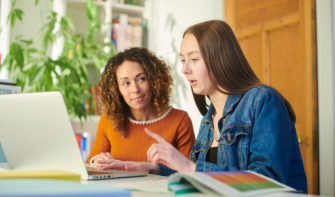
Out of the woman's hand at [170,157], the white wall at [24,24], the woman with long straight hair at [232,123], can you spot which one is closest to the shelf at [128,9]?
the white wall at [24,24]

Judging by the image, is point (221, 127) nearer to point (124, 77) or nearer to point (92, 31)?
point (124, 77)

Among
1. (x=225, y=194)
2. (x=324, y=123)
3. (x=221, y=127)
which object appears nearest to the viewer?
(x=225, y=194)

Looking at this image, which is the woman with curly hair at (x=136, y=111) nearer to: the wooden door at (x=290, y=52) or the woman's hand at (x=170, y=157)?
the woman's hand at (x=170, y=157)

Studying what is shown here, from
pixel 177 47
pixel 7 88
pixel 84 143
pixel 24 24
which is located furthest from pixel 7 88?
pixel 177 47

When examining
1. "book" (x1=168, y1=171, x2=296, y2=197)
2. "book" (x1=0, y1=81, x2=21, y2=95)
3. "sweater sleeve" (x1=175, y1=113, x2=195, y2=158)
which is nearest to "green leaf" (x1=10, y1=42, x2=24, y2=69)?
"book" (x1=0, y1=81, x2=21, y2=95)

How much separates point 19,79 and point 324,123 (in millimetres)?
2067

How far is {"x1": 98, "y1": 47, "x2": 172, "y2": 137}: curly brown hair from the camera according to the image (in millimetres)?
1718

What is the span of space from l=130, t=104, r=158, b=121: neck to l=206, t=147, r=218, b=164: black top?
1.93 feet

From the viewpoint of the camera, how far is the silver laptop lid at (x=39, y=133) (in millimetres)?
846

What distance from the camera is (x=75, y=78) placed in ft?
7.20

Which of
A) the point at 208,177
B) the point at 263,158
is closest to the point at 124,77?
the point at 263,158

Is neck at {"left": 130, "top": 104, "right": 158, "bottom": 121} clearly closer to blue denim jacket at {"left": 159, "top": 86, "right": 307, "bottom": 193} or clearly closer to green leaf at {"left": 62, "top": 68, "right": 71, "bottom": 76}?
blue denim jacket at {"left": 159, "top": 86, "right": 307, "bottom": 193}

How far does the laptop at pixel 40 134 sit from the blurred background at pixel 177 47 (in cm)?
64

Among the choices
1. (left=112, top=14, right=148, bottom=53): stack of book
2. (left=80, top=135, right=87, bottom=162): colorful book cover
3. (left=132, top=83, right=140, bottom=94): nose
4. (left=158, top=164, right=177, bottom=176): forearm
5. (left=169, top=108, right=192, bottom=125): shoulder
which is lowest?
(left=80, top=135, right=87, bottom=162): colorful book cover
